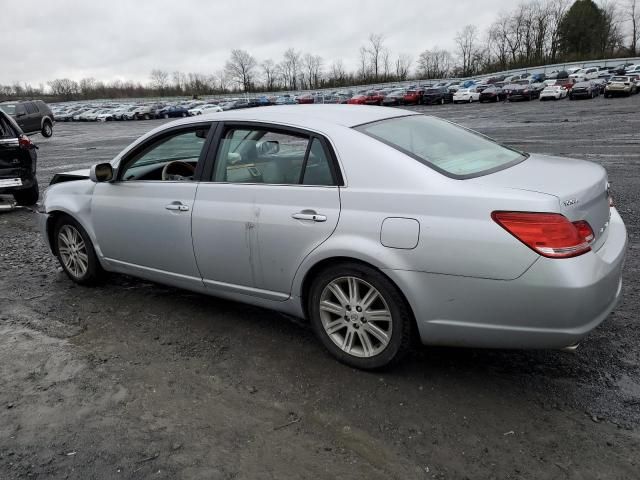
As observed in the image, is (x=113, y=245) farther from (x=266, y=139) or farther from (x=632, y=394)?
(x=632, y=394)

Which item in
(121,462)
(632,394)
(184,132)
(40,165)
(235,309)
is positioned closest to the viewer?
(121,462)

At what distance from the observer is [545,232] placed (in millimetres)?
2643

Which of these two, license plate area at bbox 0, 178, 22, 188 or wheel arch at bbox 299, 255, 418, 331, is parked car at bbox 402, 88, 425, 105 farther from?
wheel arch at bbox 299, 255, 418, 331

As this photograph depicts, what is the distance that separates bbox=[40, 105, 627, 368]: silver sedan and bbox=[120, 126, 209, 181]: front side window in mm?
19

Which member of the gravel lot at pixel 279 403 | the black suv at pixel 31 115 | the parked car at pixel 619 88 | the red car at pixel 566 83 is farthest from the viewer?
the red car at pixel 566 83

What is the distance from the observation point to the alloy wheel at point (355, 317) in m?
3.17

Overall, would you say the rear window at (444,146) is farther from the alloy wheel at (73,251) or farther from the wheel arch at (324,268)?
the alloy wheel at (73,251)

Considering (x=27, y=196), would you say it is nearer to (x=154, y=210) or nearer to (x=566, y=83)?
(x=154, y=210)

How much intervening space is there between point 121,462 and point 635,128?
19822 mm

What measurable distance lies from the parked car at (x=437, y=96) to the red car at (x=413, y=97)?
3.06 ft

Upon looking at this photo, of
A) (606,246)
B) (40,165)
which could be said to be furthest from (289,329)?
(40,165)

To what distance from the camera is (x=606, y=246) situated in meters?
3.01

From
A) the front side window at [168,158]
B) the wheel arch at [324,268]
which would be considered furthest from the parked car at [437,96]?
the wheel arch at [324,268]

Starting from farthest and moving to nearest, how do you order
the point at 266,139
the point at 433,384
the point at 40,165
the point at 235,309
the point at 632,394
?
1. the point at 40,165
2. the point at 235,309
3. the point at 266,139
4. the point at 433,384
5. the point at 632,394
